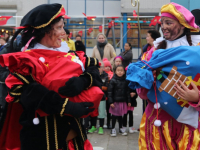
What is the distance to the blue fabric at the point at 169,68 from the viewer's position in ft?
8.20

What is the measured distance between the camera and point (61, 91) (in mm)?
2143

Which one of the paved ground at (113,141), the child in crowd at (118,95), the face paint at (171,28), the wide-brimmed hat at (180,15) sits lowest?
the paved ground at (113,141)

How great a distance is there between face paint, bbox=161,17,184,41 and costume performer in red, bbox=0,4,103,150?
891 mm

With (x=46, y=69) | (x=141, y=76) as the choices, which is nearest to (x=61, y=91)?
(x=46, y=69)

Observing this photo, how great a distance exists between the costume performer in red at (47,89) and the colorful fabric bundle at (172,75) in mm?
404

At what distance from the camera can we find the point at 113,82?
594 cm

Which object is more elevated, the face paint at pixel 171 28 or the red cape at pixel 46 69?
the face paint at pixel 171 28

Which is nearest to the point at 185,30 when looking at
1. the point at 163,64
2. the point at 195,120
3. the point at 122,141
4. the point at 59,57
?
the point at 163,64

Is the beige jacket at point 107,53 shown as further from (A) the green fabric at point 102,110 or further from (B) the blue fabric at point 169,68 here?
(B) the blue fabric at point 169,68

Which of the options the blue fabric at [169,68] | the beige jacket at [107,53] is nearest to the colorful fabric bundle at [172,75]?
the blue fabric at [169,68]

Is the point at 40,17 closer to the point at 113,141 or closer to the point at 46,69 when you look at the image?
the point at 46,69

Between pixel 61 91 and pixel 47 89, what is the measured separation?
0.10 meters

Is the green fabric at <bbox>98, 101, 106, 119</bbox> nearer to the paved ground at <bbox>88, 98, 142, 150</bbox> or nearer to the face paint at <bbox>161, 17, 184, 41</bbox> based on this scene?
the paved ground at <bbox>88, 98, 142, 150</bbox>

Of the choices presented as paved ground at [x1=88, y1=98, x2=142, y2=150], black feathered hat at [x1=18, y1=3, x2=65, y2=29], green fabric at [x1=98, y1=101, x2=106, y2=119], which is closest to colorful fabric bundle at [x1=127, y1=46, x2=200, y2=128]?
black feathered hat at [x1=18, y1=3, x2=65, y2=29]
